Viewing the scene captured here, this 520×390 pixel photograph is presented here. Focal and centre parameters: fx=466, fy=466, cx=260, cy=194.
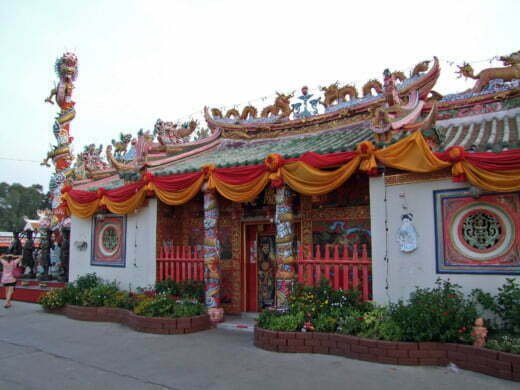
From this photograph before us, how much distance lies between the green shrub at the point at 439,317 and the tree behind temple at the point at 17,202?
Answer: 55.1 metres

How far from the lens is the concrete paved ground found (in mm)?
5531

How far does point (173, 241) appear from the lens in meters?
11.2

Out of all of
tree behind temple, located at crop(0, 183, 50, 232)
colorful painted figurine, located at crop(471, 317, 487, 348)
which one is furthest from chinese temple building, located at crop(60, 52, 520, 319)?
tree behind temple, located at crop(0, 183, 50, 232)

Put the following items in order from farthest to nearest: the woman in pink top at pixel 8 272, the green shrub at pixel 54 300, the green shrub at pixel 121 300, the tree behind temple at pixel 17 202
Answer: the tree behind temple at pixel 17 202 → the woman in pink top at pixel 8 272 → the green shrub at pixel 54 300 → the green shrub at pixel 121 300

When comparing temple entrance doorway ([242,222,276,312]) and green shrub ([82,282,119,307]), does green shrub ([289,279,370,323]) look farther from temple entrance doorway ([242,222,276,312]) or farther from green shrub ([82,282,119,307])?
green shrub ([82,282,119,307])

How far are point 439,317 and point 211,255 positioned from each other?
4895 millimetres

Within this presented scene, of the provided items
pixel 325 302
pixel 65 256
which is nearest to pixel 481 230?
pixel 325 302

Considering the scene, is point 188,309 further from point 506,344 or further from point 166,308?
point 506,344

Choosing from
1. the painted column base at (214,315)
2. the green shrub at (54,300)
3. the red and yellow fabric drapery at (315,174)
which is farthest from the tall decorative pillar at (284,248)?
the green shrub at (54,300)

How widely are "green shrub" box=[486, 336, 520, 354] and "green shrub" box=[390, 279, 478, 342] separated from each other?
31cm

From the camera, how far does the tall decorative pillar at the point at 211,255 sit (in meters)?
9.54

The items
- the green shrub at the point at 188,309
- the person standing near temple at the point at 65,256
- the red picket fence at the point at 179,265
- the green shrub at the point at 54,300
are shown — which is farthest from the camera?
the person standing near temple at the point at 65,256

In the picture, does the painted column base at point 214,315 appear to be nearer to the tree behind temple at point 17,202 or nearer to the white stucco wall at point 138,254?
the white stucco wall at point 138,254

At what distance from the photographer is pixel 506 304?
235 inches
